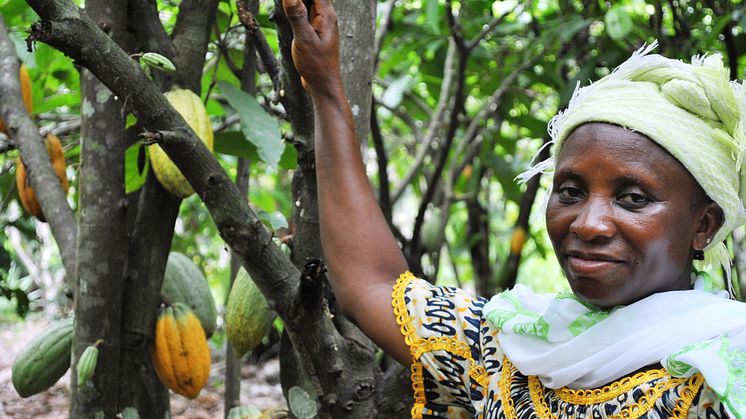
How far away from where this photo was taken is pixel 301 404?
5.12 ft

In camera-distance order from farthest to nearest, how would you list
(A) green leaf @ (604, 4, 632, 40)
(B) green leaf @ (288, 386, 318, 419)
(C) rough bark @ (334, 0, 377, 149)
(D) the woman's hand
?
(A) green leaf @ (604, 4, 632, 40) < (C) rough bark @ (334, 0, 377, 149) < (B) green leaf @ (288, 386, 318, 419) < (D) the woman's hand

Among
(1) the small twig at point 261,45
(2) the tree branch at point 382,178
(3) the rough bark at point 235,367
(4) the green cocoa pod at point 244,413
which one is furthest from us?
(2) the tree branch at point 382,178

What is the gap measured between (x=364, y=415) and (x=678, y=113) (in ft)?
2.55

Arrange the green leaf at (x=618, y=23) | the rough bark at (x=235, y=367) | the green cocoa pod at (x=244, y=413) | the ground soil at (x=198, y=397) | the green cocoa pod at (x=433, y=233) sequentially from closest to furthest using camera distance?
the green cocoa pod at (x=244, y=413) < the rough bark at (x=235, y=367) < the green leaf at (x=618, y=23) < the green cocoa pod at (x=433, y=233) < the ground soil at (x=198, y=397)

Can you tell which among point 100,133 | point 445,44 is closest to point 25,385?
point 100,133

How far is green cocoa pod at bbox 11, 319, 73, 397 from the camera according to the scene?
5.90ft

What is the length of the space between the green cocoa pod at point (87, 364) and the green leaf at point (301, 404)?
13.9 inches

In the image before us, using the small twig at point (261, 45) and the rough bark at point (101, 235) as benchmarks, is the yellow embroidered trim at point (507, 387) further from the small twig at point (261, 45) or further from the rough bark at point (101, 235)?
the rough bark at point (101, 235)

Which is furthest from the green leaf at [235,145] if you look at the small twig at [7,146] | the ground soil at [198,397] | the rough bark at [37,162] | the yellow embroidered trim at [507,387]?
the ground soil at [198,397]

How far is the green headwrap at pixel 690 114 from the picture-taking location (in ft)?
3.65

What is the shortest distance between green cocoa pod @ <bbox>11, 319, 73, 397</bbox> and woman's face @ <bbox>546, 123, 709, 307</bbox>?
1.13 meters

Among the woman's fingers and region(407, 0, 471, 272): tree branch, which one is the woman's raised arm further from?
region(407, 0, 471, 272): tree branch

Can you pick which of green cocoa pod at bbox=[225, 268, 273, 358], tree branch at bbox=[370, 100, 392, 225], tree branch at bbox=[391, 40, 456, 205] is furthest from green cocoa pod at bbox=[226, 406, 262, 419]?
tree branch at bbox=[391, 40, 456, 205]

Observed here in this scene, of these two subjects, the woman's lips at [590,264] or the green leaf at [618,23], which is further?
the green leaf at [618,23]
